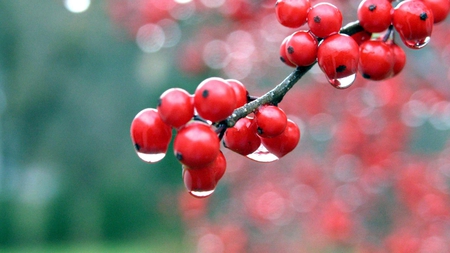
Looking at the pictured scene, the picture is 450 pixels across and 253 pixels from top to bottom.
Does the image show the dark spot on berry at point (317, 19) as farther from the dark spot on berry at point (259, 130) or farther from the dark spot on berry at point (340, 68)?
the dark spot on berry at point (259, 130)

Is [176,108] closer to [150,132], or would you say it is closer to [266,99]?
[150,132]

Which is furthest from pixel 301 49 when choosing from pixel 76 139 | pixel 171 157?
pixel 76 139

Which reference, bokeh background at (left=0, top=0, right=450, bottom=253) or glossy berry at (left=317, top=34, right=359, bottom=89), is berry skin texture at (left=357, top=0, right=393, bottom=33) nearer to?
glossy berry at (left=317, top=34, right=359, bottom=89)

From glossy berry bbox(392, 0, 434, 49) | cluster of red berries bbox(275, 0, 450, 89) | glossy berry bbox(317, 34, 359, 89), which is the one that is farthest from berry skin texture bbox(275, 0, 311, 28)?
glossy berry bbox(392, 0, 434, 49)

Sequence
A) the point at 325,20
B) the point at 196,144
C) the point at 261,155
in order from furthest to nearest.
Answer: the point at 261,155 → the point at 325,20 → the point at 196,144

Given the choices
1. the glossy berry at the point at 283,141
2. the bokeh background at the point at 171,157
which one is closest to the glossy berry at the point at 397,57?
the glossy berry at the point at 283,141
